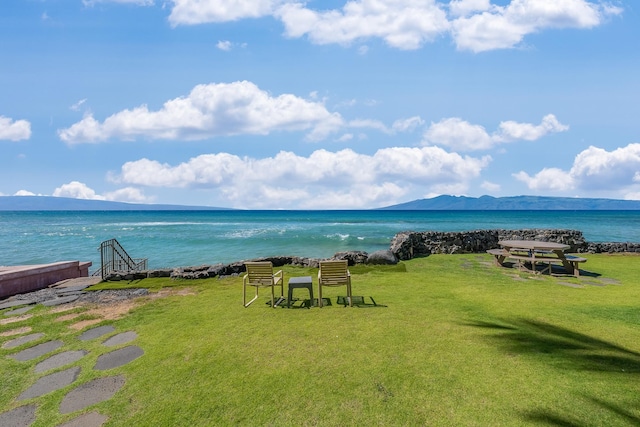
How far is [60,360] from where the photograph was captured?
17.6ft

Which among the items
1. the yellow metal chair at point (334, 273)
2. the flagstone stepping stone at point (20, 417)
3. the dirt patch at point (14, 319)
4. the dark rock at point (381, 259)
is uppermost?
the yellow metal chair at point (334, 273)

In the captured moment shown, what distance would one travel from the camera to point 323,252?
89.2 feet

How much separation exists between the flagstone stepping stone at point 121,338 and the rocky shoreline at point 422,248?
559 cm

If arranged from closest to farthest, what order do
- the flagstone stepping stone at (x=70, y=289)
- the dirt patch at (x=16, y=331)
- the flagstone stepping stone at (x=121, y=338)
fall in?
the flagstone stepping stone at (x=121, y=338) < the dirt patch at (x=16, y=331) < the flagstone stepping stone at (x=70, y=289)

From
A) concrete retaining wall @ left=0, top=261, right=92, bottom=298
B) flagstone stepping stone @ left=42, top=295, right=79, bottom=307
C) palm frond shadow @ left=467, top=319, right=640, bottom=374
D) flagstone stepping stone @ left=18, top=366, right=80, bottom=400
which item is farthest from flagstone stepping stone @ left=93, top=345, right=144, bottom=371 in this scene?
concrete retaining wall @ left=0, top=261, right=92, bottom=298

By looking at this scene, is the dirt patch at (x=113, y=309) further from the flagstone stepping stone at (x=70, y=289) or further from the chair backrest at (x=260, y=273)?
the chair backrest at (x=260, y=273)

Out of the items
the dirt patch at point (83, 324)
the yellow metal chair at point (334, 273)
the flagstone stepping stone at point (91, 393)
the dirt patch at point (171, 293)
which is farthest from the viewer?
the dirt patch at point (171, 293)

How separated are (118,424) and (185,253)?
25903mm

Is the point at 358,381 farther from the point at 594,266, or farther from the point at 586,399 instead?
the point at 594,266

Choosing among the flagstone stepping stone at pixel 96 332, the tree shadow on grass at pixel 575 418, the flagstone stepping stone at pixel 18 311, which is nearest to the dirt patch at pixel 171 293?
the flagstone stepping stone at pixel 96 332

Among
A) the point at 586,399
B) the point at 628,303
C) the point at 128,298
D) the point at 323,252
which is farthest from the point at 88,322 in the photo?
the point at 323,252

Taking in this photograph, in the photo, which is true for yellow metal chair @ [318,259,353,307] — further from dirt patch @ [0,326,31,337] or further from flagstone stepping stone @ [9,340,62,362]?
dirt patch @ [0,326,31,337]

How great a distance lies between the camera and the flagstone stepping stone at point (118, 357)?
5029 millimetres

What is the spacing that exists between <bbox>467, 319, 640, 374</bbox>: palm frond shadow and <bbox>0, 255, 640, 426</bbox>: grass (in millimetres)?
28
